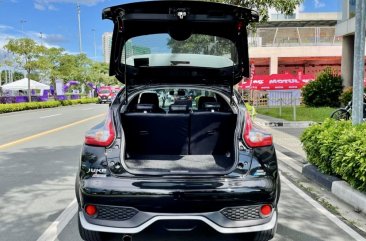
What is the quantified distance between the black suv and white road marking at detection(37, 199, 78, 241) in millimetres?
724

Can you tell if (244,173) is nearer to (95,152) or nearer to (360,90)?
(95,152)

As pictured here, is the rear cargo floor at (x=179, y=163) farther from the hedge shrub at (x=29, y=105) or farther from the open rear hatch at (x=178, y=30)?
the hedge shrub at (x=29, y=105)

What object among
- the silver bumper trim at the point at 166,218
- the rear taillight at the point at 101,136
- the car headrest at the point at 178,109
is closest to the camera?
the silver bumper trim at the point at 166,218

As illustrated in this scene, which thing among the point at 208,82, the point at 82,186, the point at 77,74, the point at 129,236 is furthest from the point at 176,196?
the point at 77,74

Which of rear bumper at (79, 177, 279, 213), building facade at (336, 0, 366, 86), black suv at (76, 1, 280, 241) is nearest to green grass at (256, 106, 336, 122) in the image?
building facade at (336, 0, 366, 86)

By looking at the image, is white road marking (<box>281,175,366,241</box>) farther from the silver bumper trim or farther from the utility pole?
the utility pole

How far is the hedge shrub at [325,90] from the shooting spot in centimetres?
2302

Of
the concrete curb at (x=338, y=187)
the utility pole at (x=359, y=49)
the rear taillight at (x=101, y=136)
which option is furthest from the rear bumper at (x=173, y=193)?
the utility pole at (x=359, y=49)

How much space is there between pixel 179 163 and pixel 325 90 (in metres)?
20.9

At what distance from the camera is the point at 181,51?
494 centimetres

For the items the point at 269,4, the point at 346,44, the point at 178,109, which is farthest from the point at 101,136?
the point at 346,44

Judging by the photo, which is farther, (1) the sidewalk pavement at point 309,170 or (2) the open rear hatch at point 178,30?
(1) the sidewalk pavement at point 309,170

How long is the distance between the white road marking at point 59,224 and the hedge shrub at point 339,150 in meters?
3.56

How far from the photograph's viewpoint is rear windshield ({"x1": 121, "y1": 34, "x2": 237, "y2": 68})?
4.82 metres
